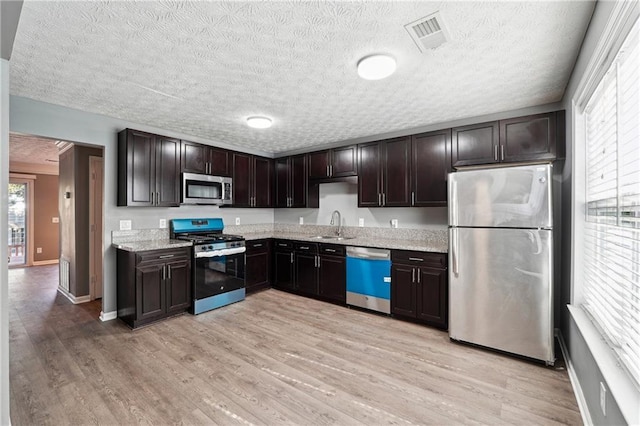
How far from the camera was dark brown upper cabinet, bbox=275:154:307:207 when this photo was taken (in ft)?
16.0

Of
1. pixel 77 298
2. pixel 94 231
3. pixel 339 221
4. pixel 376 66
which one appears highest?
pixel 376 66

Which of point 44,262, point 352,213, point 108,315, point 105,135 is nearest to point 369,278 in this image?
point 352,213

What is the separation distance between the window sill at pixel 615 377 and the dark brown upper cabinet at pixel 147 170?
4.26 metres

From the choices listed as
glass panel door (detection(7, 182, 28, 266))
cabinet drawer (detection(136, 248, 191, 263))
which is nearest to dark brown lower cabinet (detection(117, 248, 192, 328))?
cabinet drawer (detection(136, 248, 191, 263))

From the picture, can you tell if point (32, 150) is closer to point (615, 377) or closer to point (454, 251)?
point (454, 251)

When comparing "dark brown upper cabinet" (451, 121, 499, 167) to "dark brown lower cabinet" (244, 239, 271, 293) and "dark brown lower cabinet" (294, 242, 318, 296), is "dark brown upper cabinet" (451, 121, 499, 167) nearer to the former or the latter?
"dark brown lower cabinet" (294, 242, 318, 296)

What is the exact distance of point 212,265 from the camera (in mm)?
3775

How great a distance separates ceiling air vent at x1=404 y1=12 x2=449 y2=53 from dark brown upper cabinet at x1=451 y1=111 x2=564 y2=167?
1657mm

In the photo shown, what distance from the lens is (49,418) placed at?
6.03 ft

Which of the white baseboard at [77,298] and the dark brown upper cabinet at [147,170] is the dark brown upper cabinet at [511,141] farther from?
the white baseboard at [77,298]

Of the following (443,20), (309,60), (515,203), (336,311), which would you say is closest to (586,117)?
(515,203)

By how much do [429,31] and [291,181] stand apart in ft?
11.6

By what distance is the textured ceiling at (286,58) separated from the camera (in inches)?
63.2

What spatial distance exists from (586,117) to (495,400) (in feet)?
7.31
